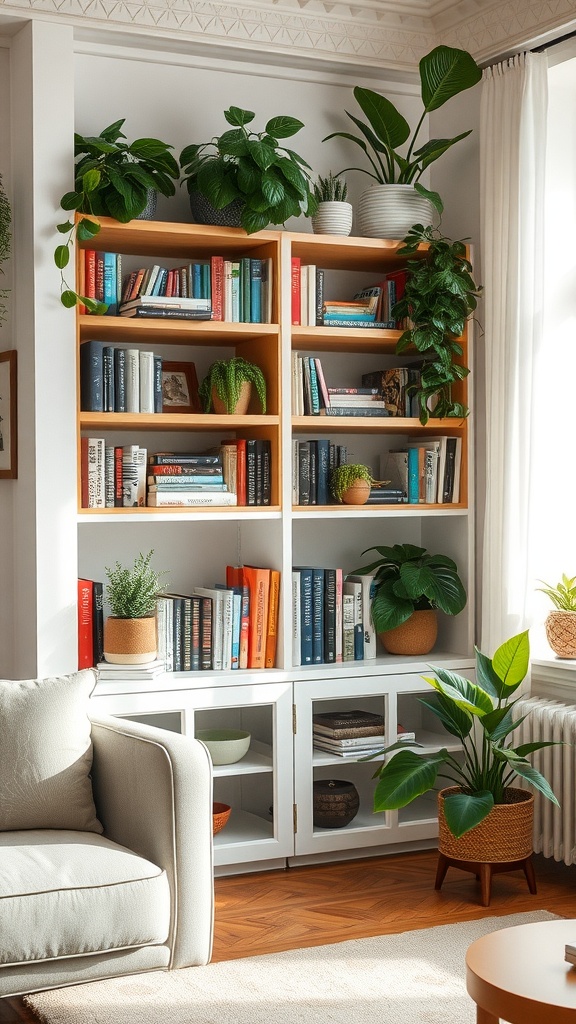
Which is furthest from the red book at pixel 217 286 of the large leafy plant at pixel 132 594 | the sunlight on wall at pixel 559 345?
the sunlight on wall at pixel 559 345

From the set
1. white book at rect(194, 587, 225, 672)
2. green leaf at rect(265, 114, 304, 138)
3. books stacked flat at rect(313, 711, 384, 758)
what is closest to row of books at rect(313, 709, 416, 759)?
books stacked flat at rect(313, 711, 384, 758)

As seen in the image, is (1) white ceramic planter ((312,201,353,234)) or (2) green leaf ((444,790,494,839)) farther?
(1) white ceramic planter ((312,201,353,234))

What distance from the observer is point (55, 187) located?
12.1 feet

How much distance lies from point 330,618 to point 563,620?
0.81m

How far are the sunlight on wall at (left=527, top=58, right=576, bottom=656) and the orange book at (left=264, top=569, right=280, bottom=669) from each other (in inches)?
36.1

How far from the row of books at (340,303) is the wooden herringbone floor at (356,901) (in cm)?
190

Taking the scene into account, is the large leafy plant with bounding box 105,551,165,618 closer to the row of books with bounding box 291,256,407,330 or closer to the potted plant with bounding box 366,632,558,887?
the potted plant with bounding box 366,632,558,887

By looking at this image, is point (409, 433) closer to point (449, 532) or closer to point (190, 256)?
point (449, 532)

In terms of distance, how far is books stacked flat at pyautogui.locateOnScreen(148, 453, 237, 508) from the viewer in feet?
12.5

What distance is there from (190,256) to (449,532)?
1411 mm

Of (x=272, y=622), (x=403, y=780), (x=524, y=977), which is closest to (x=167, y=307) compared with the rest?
(x=272, y=622)

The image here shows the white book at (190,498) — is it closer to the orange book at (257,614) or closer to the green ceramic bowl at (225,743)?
the orange book at (257,614)

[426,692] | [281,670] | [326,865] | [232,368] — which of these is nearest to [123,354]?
[232,368]

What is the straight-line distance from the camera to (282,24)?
13.3ft
